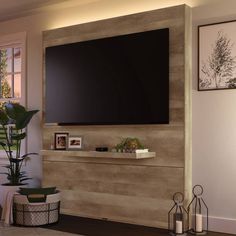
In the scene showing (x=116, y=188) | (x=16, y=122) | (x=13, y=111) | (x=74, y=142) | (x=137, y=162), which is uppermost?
(x=13, y=111)

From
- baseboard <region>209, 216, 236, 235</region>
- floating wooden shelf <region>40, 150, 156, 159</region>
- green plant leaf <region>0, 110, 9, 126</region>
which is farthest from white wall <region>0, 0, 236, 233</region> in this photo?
green plant leaf <region>0, 110, 9, 126</region>

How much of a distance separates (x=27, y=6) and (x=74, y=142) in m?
1.90

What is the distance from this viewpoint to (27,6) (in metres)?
5.19

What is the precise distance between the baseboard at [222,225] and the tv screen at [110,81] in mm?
1064

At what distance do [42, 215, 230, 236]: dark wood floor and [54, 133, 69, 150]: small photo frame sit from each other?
2.79 feet

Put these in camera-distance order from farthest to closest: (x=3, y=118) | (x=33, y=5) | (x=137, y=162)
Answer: (x=33, y=5) < (x=3, y=118) < (x=137, y=162)

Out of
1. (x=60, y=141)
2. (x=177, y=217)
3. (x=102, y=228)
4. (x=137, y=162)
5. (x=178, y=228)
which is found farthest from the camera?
(x=60, y=141)

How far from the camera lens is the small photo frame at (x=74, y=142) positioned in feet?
15.2

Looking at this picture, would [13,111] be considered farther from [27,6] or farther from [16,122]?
[27,6]

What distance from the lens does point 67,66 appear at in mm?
4734

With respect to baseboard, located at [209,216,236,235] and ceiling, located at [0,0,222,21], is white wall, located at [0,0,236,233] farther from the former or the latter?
ceiling, located at [0,0,222,21]

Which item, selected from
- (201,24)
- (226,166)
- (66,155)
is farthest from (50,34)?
(226,166)

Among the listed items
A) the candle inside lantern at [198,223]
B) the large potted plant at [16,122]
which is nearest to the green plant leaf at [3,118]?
the large potted plant at [16,122]

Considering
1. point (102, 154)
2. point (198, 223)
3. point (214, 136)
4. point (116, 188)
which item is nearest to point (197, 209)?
point (198, 223)
